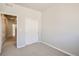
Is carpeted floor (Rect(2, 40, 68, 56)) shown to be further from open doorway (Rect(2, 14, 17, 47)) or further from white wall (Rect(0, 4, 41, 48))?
open doorway (Rect(2, 14, 17, 47))

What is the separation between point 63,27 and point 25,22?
218cm

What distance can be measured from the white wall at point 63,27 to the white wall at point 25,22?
2.07 ft

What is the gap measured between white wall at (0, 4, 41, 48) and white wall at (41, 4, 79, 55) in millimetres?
632

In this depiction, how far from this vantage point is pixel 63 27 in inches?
146

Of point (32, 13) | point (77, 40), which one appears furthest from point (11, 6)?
point (77, 40)

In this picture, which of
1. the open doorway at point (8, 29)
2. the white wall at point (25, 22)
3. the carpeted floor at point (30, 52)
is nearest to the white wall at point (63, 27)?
the carpeted floor at point (30, 52)

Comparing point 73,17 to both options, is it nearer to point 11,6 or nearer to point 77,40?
point 77,40

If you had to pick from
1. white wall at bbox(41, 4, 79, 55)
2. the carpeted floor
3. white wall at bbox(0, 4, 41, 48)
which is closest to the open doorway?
white wall at bbox(0, 4, 41, 48)

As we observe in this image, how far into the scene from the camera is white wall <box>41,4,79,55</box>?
3.15 metres

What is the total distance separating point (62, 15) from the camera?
3.82m

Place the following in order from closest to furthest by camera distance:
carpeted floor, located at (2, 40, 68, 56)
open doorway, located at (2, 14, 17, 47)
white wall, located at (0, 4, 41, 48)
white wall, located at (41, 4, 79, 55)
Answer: white wall, located at (41, 4, 79, 55) → carpeted floor, located at (2, 40, 68, 56) → white wall, located at (0, 4, 41, 48) → open doorway, located at (2, 14, 17, 47)

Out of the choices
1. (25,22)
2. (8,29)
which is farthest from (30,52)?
(8,29)

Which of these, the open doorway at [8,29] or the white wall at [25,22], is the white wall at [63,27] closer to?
the white wall at [25,22]

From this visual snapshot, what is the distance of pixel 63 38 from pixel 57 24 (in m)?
0.82
